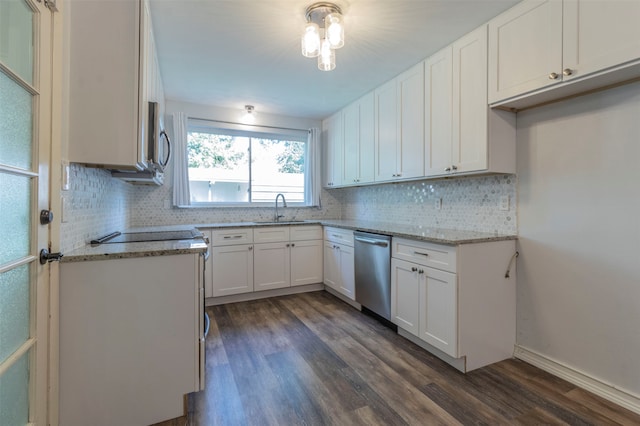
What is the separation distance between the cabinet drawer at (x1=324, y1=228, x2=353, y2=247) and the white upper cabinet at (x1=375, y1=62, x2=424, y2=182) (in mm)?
674

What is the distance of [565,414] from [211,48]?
3335 mm

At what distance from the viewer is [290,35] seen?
2.19 metres

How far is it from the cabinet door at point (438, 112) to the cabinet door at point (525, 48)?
0.36 meters

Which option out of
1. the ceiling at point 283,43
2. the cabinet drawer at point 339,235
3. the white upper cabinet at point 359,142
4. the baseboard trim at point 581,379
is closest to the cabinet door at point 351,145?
the white upper cabinet at point 359,142

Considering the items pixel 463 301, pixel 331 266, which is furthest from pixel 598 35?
pixel 331 266

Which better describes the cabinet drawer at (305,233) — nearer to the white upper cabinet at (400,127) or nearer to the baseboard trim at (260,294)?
the baseboard trim at (260,294)

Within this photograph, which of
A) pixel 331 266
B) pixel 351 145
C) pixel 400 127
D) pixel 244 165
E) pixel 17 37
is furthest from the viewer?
pixel 244 165

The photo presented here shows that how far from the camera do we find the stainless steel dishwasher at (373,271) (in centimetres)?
264

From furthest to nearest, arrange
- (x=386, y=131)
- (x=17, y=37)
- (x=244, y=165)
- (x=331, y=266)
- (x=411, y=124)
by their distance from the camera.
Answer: (x=244, y=165), (x=331, y=266), (x=386, y=131), (x=411, y=124), (x=17, y=37)

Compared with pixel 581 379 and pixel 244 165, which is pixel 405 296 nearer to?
pixel 581 379

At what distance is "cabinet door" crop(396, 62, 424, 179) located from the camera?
2.64 m

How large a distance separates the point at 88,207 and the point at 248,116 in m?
2.49

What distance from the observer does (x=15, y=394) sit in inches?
42.1

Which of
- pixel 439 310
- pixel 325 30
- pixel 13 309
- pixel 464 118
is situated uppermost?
pixel 325 30
